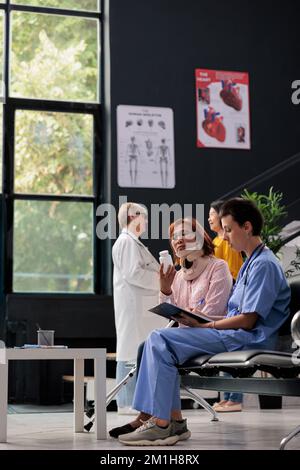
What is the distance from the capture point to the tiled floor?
12.0 feet

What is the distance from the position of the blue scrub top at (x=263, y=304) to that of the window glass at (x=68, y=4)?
4.84m

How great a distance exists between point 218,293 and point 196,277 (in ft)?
0.62

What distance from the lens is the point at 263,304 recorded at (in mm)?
3566

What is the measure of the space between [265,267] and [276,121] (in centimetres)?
478

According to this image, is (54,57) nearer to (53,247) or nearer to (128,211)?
(53,247)

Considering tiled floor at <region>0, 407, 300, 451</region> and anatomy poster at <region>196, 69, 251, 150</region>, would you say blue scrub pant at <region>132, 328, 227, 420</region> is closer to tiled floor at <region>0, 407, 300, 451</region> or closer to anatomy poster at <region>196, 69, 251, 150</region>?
tiled floor at <region>0, 407, 300, 451</region>

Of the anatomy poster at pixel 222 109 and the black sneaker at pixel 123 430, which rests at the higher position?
the anatomy poster at pixel 222 109

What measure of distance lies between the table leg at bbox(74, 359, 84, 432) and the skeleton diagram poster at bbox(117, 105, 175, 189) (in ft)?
10.6

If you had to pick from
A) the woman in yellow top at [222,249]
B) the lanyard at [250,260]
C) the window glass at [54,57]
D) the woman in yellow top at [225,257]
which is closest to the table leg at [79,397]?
the lanyard at [250,260]

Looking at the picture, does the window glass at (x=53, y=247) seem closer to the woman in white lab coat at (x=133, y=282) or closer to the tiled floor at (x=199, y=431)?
the woman in white lab coat at (x=133, y=282)

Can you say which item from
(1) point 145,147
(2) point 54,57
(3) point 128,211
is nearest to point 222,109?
(1) point 145,147

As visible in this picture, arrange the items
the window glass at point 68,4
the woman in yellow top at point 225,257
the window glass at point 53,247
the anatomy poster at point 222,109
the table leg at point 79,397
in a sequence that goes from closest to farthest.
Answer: the table leg at point 79,397, the woman in yellow top at point 225,257, the window glass at point 53,247, the window glass at point 68,4, the anatomy poster at point 222,109

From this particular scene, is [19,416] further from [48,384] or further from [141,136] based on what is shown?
[141,136]

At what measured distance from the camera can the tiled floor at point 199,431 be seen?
3.65 meters
